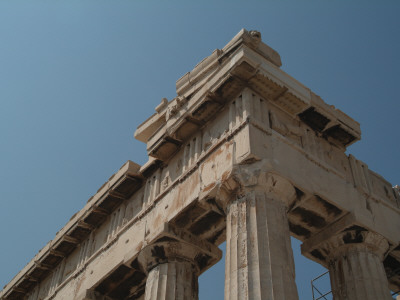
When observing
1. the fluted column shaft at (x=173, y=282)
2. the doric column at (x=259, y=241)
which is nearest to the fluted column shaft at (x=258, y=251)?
the doric column at (x=259, y=241)

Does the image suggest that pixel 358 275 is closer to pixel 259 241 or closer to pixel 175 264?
pixel 259 241

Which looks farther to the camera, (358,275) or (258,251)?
(358,275)

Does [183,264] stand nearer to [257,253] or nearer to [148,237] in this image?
[148,237]

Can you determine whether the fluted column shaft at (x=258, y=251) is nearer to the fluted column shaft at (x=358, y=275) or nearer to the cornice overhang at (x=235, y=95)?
the fluted column shaft at (x=358, y=275)

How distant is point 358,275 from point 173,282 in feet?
16.0

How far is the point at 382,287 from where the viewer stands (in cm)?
1373

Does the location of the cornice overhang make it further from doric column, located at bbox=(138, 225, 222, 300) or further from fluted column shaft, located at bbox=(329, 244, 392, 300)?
fluted column shaft, located at bbox=(329, 244, 392, 300)

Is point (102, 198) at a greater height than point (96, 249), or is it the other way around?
point (102, 198)

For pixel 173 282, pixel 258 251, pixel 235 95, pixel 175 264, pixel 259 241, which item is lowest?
pixel 258 251

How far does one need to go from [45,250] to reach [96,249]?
3.82 meters

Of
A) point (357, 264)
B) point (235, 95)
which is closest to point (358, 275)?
point (357, 264)

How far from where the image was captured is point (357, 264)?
46.6 feet

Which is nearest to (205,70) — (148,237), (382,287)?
(148,237)

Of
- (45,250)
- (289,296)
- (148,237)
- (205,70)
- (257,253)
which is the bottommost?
(289,296)
